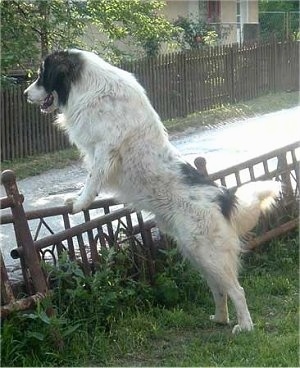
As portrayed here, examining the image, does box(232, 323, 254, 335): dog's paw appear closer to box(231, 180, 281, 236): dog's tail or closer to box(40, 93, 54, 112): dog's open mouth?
box(231, 180, 281, 236): dog's tail

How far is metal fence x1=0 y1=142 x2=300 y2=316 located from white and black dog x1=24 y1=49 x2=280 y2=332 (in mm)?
326

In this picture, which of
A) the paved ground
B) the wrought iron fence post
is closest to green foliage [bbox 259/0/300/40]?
the paved ground

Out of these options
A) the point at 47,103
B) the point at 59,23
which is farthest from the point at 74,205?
the point at 59,23

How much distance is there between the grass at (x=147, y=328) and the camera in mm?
5098

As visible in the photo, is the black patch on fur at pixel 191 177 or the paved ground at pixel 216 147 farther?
the paved ground at pixel 216 147

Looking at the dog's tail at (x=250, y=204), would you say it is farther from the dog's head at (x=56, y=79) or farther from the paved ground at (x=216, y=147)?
the paved ground at (x=216, y=147)

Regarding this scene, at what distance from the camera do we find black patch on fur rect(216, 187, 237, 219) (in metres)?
5.79

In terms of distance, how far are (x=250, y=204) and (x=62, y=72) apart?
1.70 metres

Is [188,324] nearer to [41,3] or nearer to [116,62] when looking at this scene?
[41,3]

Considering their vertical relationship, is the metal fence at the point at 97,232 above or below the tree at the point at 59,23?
below

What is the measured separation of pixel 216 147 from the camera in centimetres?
1731

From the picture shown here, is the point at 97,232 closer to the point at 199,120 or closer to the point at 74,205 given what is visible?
the point at 74,205

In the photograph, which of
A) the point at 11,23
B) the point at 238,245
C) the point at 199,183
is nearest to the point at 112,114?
the point at 199,183

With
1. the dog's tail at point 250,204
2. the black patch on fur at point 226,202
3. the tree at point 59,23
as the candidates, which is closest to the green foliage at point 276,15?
the tree at point 59,23
